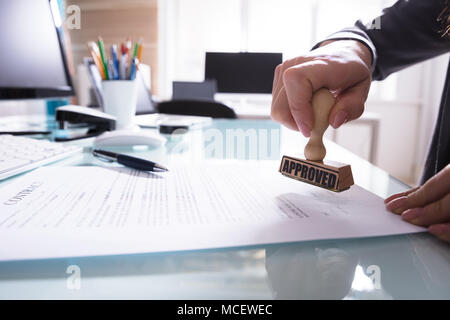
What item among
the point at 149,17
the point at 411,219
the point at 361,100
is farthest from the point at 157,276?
the point at 149,17

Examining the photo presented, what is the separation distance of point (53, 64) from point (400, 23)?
3.04 feet

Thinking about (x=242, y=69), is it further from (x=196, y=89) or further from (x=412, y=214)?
(x=412, y=214)

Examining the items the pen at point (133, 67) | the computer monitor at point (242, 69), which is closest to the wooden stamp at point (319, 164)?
the pen at point (133, 67)

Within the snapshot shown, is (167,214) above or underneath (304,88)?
underneath

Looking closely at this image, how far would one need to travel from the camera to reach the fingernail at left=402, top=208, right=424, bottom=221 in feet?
0.98

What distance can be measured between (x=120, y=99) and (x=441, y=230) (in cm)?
83

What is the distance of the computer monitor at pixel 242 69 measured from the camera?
1.25 metres

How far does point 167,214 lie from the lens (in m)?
0.31

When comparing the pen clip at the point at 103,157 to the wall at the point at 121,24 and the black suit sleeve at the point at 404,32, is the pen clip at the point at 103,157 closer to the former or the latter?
the black suit sleeve at the point at 404,32

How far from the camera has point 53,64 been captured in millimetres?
991

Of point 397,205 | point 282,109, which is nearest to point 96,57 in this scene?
point 282,109

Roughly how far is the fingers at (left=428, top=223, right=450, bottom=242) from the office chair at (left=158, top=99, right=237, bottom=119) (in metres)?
1.35

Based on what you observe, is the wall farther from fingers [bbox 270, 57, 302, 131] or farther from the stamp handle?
the stamp handle
